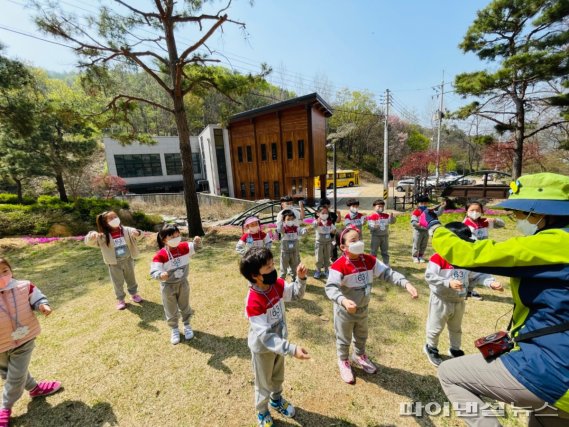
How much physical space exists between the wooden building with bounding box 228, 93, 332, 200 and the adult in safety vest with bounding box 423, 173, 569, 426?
715 inches

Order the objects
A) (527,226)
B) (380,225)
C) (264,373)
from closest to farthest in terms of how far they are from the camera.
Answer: (527,226) → (264,373) → (380,225)

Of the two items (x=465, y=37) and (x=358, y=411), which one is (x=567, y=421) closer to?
(x=358, y=411)

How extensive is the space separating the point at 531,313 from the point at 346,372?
2285mm

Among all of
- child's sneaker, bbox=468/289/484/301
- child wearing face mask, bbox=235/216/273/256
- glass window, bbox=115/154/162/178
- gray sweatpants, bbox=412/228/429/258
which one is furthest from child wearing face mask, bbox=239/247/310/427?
glass window, bbox=115/154/162/178

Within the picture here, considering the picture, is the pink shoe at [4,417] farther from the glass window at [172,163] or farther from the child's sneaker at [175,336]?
the glass window at [172,163]

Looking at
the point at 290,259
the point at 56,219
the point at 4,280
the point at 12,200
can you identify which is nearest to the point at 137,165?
the point at 12,200

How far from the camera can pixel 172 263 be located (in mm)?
3771

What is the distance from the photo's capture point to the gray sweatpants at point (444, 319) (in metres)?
3.28

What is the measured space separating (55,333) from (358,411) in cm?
510

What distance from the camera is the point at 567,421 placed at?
64.2 inches

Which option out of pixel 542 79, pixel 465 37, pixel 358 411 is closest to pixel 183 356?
pixel 358 411

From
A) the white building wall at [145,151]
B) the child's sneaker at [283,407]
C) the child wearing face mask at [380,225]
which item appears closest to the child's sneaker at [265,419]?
the child's sneaker at [283,407]

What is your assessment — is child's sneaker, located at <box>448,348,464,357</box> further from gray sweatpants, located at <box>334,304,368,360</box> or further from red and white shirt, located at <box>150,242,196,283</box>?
red and white shirt, located at <box>150,242,196,283</box>

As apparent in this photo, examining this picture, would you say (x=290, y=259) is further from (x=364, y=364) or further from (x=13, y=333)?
A: (x=13, y=333)
